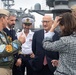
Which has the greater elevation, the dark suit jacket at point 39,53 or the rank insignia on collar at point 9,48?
the rank insignia on collar at point 9,48

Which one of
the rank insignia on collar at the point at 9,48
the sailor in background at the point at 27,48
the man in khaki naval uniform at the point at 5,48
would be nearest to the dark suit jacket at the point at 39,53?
the sailor in background at the point at 27,48

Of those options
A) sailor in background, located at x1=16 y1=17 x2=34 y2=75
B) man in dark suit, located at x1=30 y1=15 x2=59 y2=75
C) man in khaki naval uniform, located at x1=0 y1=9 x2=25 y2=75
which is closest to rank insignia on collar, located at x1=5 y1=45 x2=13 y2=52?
man in khaki naval uniform, located at x1=0 y1=9 x2=25 y2=75

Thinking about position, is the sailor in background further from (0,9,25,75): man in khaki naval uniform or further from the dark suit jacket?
(0,9,25,75): man in khaki naval uniform

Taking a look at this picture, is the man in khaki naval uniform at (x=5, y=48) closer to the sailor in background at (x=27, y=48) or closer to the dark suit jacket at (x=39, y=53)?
the dark suit jacket at (x=39, y=53)

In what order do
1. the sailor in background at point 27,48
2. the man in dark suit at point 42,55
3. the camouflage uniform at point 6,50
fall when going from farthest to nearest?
the sailor in background at point 27,48, the man in dark suit at point 42,55, the camouflage uniform at point 6,50

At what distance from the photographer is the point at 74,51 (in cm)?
376

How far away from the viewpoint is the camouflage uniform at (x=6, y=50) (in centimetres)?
412

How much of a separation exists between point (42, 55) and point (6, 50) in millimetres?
1374

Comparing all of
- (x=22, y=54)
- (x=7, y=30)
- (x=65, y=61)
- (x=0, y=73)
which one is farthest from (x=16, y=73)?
(x=65, y=61)

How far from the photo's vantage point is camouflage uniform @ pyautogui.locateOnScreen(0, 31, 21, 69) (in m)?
4.12

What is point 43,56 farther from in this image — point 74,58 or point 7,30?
point 74,58

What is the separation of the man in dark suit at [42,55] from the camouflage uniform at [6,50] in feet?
3.15

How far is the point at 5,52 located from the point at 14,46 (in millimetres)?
164

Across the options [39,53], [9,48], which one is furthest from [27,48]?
[9,48]
